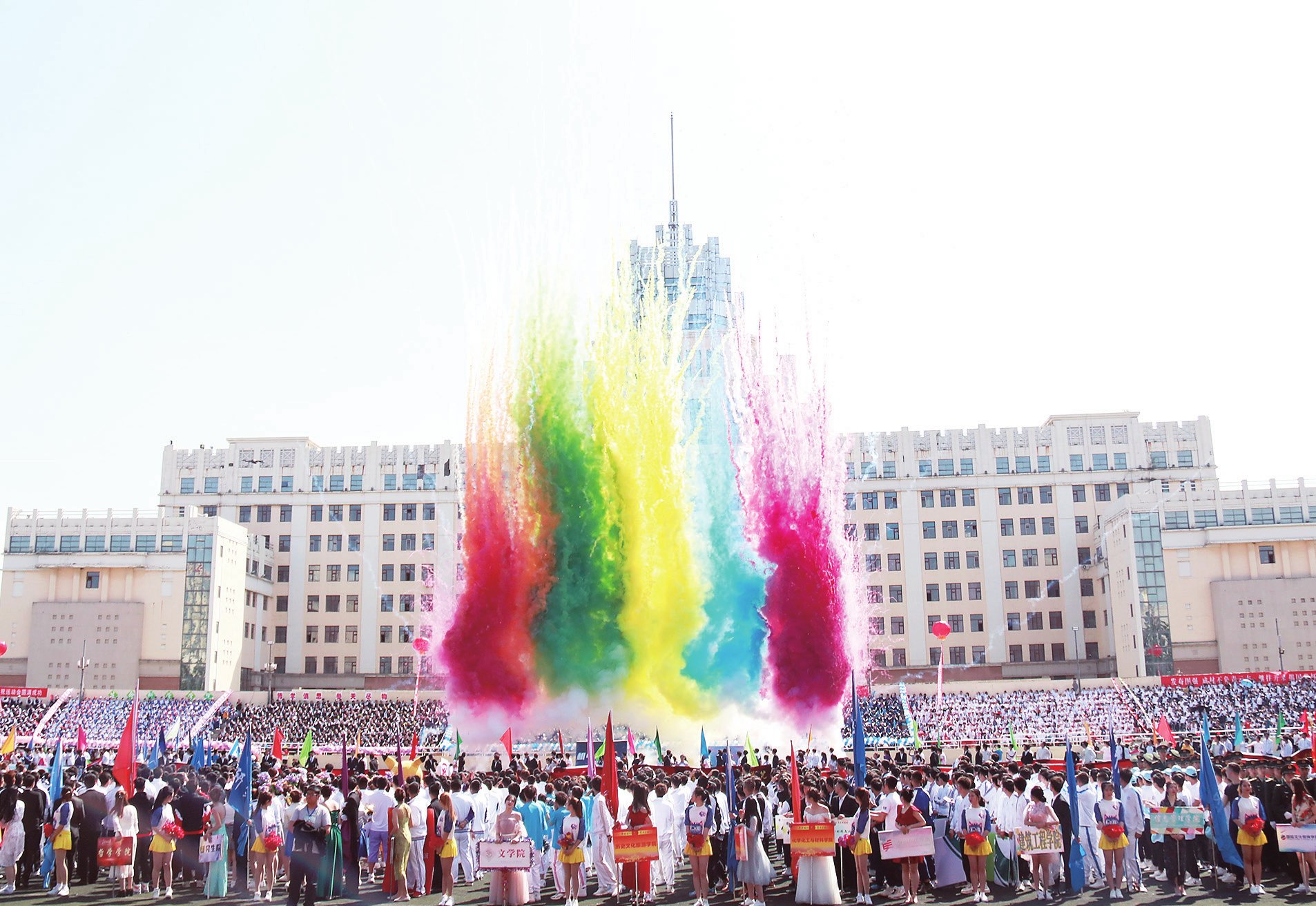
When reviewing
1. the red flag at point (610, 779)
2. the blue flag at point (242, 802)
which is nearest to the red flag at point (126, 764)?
the blue flag at point (242, 802)

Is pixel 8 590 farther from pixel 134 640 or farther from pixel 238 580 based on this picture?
pixel 238 580

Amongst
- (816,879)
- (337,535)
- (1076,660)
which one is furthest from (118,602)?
(816,879)

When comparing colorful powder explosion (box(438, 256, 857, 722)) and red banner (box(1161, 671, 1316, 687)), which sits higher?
colorful powder explosion (box(438, 256, 857, 722))

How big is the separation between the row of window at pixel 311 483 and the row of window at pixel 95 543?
12.8 meters

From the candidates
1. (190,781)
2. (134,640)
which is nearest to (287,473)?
(134,640)

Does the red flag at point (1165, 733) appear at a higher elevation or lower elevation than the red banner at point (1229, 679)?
lower

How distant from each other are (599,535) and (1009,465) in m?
52.2

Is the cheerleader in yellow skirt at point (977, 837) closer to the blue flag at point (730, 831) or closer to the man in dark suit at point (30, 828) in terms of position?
the blue flag at point (730, 831)

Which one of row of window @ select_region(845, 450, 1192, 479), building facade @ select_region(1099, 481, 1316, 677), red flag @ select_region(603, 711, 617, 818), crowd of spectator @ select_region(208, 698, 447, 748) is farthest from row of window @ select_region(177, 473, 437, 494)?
red flag @ select_region(603, 711, 617, 818)

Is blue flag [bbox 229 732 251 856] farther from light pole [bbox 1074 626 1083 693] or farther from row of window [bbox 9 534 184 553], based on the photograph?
light pole [bbox 1074 626 1083 693]

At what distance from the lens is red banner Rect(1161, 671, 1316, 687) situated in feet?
213

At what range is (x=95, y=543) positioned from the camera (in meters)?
82.4

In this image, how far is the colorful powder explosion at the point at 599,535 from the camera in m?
48.9

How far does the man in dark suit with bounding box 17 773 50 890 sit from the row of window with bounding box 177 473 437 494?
7353 cm
